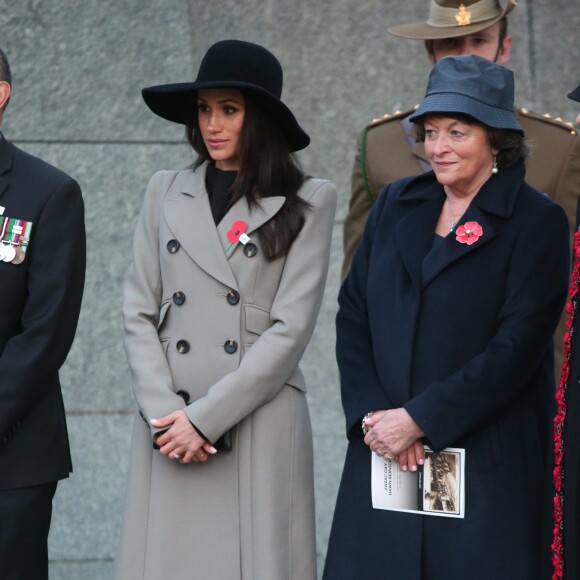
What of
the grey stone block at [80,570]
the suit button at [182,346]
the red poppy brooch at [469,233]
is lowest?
the grey stone block at [80,570]

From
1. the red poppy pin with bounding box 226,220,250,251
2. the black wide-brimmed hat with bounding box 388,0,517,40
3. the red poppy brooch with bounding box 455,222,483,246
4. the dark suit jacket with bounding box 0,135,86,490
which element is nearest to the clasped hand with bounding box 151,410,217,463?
the dark suit jacket with bounding box 0,135,86,490

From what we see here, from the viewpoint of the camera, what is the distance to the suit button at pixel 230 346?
466 cm

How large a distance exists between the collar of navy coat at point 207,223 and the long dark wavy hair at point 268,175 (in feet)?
0.09

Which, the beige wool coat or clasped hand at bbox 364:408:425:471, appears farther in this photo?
the beige wool coat

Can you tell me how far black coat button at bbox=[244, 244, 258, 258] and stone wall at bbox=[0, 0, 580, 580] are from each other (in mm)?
2166

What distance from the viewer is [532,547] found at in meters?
4.28

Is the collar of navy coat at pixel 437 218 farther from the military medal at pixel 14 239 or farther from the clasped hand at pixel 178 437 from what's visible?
the military medal at pixel 14 239

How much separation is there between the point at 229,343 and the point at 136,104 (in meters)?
2.44

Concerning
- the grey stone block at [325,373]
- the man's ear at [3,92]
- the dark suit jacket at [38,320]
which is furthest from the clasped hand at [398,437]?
the grey stone block at [325,373]

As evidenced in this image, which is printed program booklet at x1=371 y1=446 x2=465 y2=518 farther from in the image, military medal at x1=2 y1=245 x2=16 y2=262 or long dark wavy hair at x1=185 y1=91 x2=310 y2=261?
military medal at x1=2 y1=245 x2=16 y2=262

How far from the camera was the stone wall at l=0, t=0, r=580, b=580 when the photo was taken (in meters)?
6.79

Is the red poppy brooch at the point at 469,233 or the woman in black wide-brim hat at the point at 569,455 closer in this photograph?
the woman in black wide-brim hat at the point at 569,455

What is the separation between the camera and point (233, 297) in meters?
4.67

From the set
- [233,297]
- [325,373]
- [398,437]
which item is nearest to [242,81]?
[233,297]
